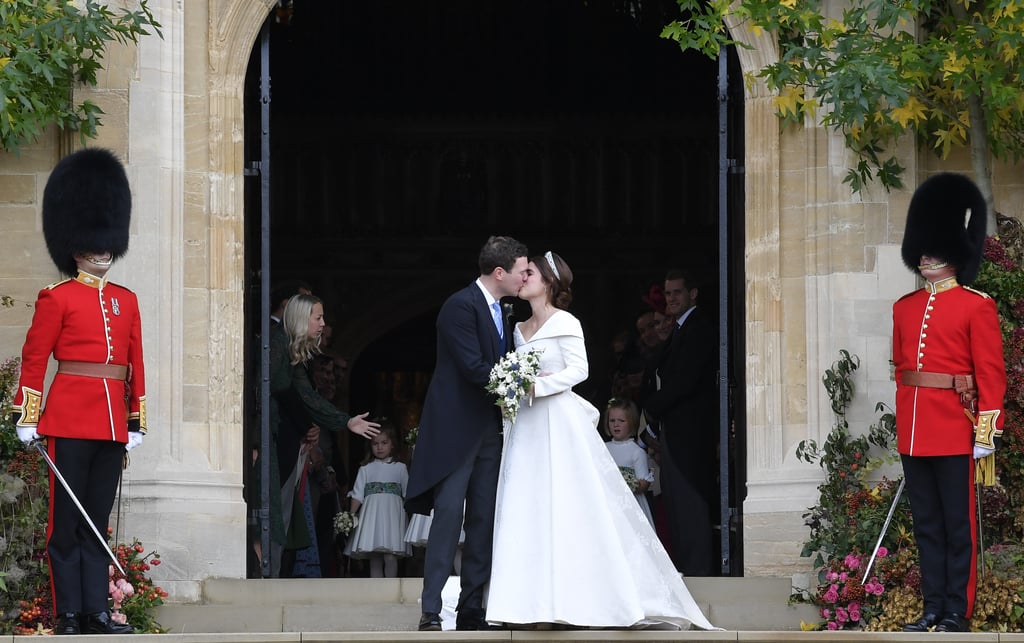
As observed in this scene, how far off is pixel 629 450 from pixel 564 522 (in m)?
3.14

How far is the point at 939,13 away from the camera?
441 inches

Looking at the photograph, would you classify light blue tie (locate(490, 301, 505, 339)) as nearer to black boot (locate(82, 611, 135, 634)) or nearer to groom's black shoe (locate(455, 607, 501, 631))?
groom's black shoe (locate(455, 607, 501, 631))

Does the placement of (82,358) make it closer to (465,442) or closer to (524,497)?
(465,442)

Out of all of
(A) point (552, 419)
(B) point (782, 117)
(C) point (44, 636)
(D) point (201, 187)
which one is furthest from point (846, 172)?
(C) point (44, 636)

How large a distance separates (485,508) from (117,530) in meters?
1.91

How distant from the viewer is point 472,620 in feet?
30.6

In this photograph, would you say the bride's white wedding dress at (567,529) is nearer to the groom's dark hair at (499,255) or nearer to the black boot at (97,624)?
the groom's dark hair at (499,255)

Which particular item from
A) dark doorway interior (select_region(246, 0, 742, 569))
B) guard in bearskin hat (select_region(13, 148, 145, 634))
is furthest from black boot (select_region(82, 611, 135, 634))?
dark doorway interior (select_region(246, 0, 742, 569))

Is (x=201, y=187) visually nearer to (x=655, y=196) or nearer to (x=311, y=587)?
(x=311, y=587)

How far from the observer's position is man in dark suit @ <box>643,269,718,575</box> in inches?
469

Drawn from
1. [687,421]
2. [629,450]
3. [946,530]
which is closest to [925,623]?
[946,530]

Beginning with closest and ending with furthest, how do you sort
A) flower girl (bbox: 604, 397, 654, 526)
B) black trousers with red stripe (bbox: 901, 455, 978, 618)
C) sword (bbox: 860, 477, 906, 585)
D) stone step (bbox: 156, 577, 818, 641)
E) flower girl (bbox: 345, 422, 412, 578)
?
black trousers with red stripe (bbox: 901, 455, 978, 618), sword (bbox: 860, 477, 906, 585), stone step (bbox: 156, 577, 818, 641), flower girl (bbox: 604, 397, 654, 526), flower girl (bbox: 345, 422, 412, 578)

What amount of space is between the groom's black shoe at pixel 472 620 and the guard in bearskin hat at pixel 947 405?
6.12ft

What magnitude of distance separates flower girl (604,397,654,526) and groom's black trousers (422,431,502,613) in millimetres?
2868
